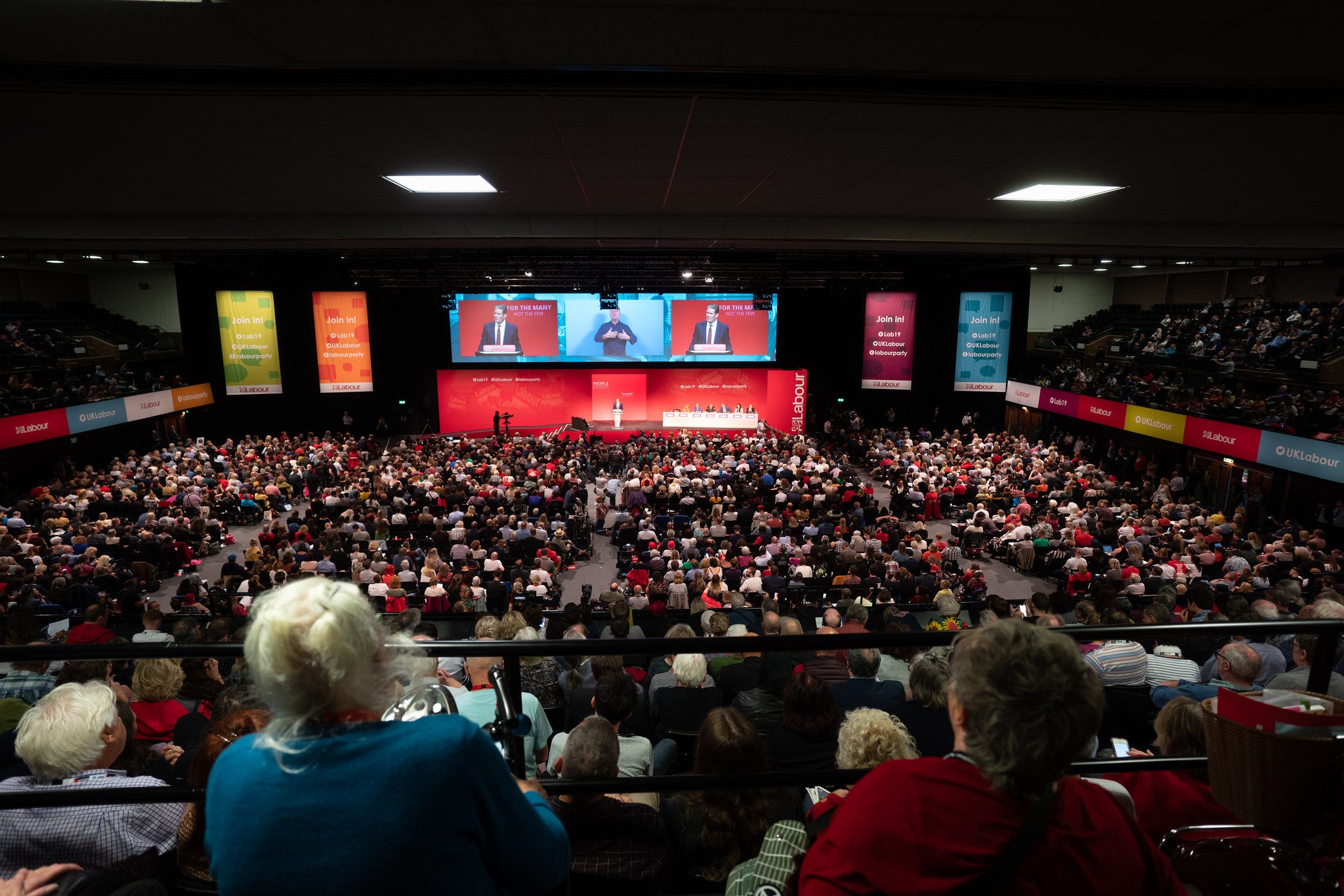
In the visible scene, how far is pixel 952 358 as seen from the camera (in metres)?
21.8

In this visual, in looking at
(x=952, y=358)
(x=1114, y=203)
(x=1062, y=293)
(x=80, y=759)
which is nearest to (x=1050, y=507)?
(x=1114, y=203)

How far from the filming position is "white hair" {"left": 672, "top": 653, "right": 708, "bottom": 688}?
397 cm

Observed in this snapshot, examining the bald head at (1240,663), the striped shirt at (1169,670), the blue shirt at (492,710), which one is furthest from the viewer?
the striped shirt at (1169,670)

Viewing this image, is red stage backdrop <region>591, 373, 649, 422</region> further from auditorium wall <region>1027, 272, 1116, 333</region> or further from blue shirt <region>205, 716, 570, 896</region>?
blue shirt <region>205, 716, 570, 896</region>

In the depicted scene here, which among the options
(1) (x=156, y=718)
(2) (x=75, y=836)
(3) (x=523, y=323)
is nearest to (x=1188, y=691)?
(2) (x=75, y=836)

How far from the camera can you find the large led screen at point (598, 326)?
2145 centimetres

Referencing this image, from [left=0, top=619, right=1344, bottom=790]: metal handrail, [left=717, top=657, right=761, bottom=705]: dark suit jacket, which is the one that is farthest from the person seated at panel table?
[left=0, top=619, right=1344, bottom=790]: metal handrail

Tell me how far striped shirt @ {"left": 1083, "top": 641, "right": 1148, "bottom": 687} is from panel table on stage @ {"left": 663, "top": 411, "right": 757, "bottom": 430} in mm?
18769

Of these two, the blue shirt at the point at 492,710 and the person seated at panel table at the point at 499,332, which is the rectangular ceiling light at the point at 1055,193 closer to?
the blue shirt at the point at 492,710

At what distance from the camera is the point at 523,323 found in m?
21.6

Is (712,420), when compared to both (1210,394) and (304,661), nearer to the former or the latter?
(1210,394)

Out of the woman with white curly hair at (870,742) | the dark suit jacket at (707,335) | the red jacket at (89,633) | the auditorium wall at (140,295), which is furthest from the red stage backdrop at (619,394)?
the woman with white curly hair at (870,742)

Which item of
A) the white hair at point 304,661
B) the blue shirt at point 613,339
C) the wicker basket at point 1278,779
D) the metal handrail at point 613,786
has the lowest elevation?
the metal handrail at point 613,786

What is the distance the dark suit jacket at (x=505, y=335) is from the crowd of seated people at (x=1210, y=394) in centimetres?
1590
